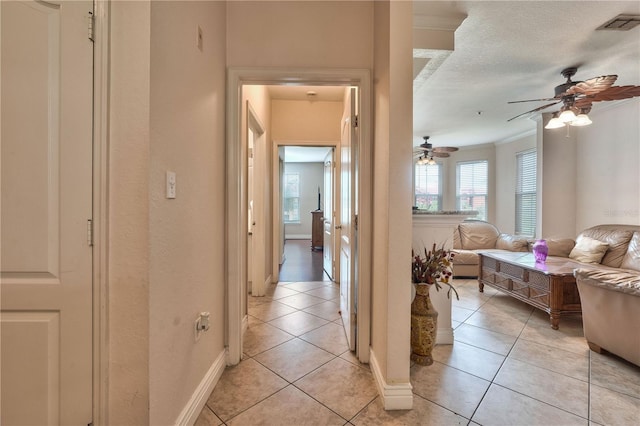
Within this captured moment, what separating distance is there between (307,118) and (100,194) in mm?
3181

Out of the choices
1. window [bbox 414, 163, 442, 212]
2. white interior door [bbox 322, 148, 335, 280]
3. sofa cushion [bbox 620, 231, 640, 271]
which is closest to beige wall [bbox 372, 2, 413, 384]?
white interior door [bbox 322, 148, 335, 280]

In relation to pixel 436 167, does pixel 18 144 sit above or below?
below

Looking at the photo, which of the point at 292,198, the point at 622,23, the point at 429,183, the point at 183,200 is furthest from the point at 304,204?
the point at 183,200

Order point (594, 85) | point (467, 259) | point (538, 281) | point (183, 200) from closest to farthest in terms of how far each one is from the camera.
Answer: point (183, 200), point (594, 85), point (538, 281), point (467, 259)

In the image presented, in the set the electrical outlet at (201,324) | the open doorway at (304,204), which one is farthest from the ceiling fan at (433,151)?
the electrical outlet at (201,324)

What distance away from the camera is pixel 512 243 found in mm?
4473

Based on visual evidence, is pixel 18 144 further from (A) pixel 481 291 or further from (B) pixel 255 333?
(A) pixel 481 291

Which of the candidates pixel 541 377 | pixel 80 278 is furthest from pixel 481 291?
pixel 80 278

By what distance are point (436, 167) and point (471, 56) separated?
15.7 feet

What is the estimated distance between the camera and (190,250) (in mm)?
1433

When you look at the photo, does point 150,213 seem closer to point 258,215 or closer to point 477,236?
point 258,215

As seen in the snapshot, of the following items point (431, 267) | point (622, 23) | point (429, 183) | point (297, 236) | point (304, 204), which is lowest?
point (297, 236)

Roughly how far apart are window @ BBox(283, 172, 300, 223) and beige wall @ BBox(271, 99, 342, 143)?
5426 millimetres

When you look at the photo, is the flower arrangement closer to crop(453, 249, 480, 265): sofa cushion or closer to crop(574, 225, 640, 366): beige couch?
crop(574, 225, 640, 366): beige couch
